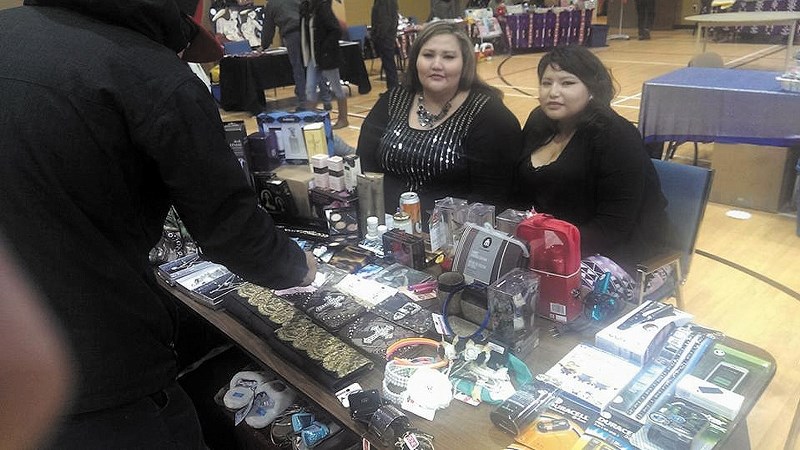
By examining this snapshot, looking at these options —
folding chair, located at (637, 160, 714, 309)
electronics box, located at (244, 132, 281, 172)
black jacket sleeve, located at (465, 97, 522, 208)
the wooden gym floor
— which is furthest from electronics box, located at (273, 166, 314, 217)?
the wooden gym floor

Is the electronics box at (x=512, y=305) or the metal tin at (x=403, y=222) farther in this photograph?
the metal tin at (x=403, y=222)

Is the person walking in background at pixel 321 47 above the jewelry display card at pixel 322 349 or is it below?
above

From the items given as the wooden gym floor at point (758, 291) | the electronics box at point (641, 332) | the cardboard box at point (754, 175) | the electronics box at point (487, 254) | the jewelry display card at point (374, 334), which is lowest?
the wooden gym floor at point (758, 291)

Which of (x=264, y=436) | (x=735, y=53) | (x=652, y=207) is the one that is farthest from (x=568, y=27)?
(x=264, y=436)

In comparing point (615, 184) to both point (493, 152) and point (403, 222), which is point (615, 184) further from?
point (403, 222)

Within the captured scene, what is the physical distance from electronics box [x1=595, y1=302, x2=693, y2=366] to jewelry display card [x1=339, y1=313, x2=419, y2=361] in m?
0.45

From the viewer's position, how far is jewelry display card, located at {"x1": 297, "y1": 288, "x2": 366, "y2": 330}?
1541 millimetres

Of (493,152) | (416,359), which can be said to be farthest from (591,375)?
(493,152)

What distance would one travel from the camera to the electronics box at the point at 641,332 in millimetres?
1279

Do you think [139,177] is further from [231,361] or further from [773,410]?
[773,410]

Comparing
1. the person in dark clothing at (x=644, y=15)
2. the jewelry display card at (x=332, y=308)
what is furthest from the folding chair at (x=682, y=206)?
the person in dark clothing at (x=644, y=15)

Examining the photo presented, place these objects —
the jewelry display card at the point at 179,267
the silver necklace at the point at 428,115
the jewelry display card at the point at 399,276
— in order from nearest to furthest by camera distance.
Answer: the jewelry display card at the point at 399,276
the jewelry display card at the point at 179,267
the silver necklace at the point at 428,115

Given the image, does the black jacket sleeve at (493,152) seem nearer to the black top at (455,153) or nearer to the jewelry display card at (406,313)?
the black top at (455,153)

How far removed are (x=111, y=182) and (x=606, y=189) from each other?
1567 mm
